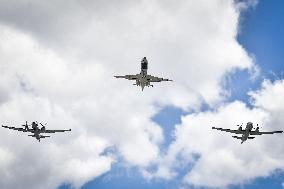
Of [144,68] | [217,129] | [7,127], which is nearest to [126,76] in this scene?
[144,68]

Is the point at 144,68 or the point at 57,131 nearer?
the point at 144,68

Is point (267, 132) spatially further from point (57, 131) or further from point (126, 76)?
point (57, 131)

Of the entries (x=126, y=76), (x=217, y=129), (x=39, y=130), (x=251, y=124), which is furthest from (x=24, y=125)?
(x=251, y=124)

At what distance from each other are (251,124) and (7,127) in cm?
8170

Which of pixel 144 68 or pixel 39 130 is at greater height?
pixel 144 68

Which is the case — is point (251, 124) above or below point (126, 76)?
below

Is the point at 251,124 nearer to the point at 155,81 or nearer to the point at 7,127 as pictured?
the point at 155,81

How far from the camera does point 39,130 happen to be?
552ft

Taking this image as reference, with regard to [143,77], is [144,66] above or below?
above

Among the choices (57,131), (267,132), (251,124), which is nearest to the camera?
(251,124)

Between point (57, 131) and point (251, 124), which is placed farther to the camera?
point (57, 131)

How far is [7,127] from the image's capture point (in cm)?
17262

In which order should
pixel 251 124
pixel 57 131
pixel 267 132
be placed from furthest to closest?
1. pixel 57 131
2. pixel 267 132
3. pixel 251 124

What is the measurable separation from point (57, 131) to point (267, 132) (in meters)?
71.5
